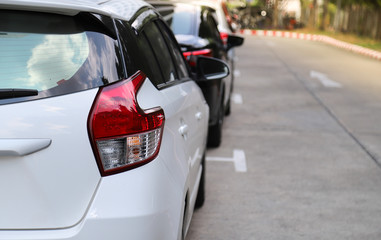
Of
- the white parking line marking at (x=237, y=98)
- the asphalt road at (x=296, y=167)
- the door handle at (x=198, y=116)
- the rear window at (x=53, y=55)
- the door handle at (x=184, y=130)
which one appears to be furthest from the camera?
the white parking line marking at (x=237, y=98)

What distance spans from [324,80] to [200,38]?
9.34m

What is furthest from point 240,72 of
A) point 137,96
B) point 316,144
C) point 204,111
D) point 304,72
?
point 137,96

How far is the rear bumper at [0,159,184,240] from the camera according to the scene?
8.19 feet

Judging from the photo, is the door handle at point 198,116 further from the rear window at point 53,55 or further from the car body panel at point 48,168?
the car body panel at point 48,168

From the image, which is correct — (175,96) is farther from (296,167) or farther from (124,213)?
(296,167)

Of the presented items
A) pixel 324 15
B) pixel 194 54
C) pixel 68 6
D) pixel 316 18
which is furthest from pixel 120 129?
pixel 316 18

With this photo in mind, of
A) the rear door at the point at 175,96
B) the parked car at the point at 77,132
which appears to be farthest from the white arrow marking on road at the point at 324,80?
the parked car at the point at 77,132

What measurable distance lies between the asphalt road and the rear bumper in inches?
81.7

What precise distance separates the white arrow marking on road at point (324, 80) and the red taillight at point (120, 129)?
41.7 ft

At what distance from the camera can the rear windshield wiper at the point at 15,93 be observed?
2.50 metres

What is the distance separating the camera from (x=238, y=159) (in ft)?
24.4

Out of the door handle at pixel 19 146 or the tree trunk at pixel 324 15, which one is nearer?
the door handle at pixel 19 146

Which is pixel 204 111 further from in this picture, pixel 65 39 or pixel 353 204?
pixel 65 39

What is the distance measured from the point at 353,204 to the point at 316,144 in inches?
107
